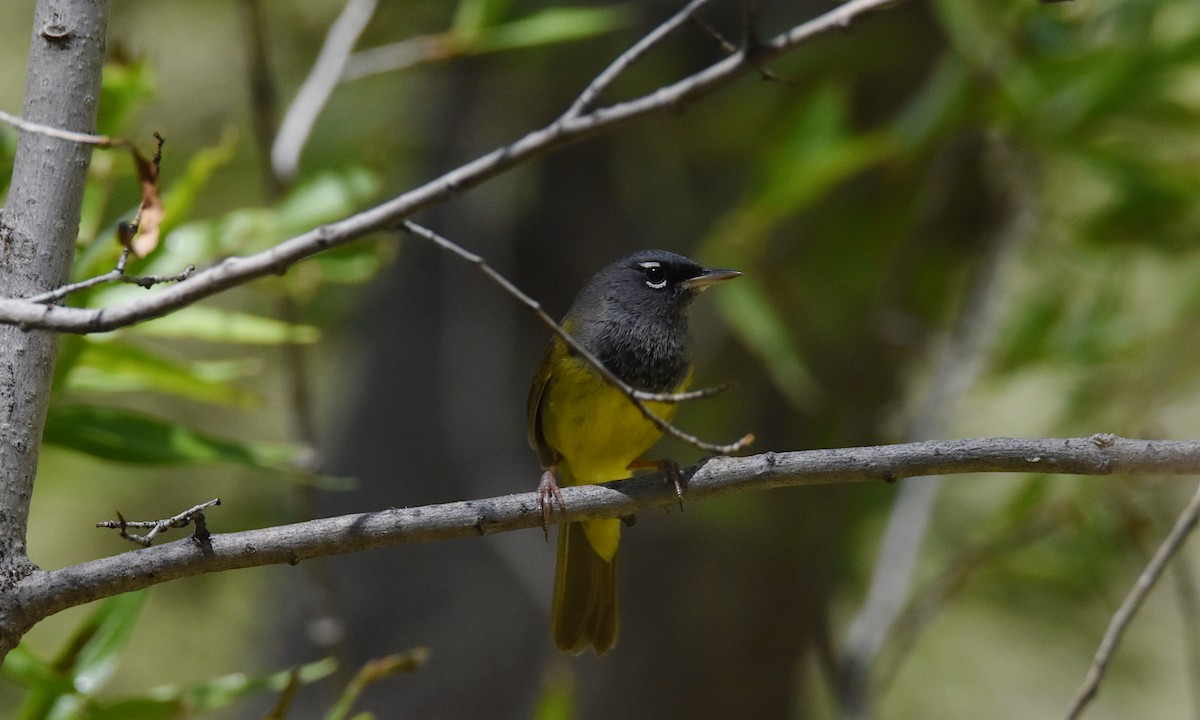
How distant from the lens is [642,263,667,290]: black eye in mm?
3895

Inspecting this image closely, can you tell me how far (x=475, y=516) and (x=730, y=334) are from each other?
3.36 metres

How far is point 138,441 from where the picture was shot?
2.85 metres

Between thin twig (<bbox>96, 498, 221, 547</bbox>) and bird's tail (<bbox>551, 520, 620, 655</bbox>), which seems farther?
bird's tail (<bbox>551, 520, 620, 655</bbox>)

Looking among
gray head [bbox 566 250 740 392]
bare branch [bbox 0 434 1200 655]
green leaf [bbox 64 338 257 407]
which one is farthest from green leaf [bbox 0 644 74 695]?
gray head [bbox 566 250 740 392]

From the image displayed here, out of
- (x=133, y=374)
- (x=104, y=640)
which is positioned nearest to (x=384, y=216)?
(x=104, y=640)

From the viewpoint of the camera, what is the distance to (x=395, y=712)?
5.11 m

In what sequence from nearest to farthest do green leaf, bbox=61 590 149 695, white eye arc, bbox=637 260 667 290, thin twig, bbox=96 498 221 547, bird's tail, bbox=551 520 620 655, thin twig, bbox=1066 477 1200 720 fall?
thin twig, bbox=96 498 221 547
thin twig, bbox=1066 477 1200 720
green leaf, bbox=61 590 149 695
bird's tail, bbox=551 520 620 655
white eye arc, bbox=637 260 667 290

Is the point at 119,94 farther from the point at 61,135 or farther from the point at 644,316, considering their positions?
the point at 644,316

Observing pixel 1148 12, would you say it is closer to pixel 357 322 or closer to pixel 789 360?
pixel 789 360

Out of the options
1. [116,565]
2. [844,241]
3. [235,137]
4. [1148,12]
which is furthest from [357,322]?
[116,565]

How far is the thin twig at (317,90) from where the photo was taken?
3156 millimetres

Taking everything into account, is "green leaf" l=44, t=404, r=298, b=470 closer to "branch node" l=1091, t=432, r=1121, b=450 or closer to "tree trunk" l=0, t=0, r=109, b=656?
"tree trunk" l=0, t=0, r=109, b=656

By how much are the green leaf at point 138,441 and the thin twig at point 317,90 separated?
2.71ft

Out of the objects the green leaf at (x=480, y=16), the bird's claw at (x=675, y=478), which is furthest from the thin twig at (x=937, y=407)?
the green leaf at (x=480, y=16)
